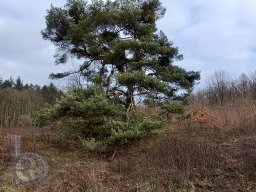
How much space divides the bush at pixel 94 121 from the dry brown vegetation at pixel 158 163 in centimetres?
67

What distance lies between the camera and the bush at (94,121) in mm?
11617

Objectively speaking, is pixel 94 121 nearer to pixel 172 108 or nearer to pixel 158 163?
pixel 158 163

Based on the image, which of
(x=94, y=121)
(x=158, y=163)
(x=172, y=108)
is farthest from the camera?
(x=172, y=108)

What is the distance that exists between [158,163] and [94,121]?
2754mm

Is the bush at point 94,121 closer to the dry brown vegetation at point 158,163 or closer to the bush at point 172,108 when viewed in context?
the bush at point 172,108

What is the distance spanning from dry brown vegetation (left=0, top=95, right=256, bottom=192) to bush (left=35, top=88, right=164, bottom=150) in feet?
2.20

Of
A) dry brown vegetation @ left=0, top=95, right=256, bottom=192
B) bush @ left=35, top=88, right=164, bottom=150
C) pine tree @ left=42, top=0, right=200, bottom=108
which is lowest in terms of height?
dry brown vegetation @ left=0, top=95, right=256, bottom=192

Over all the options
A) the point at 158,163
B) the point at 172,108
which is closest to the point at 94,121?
the point at 158,163

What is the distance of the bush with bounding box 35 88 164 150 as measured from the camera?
11617mm

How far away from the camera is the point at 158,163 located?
10695 millimetres

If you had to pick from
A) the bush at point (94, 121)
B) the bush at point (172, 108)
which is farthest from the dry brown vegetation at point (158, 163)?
the bush at point (172, 108)

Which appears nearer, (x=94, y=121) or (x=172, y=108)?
(x=94, y=121)

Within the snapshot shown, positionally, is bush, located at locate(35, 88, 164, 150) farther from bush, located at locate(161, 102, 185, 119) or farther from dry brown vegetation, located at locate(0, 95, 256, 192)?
dry brown vegetation, located at locate(0, 95, 256, 192)

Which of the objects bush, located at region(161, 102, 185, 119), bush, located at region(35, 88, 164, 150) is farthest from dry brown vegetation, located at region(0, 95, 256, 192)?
bush, located at region(161, 102, 185, 119)
